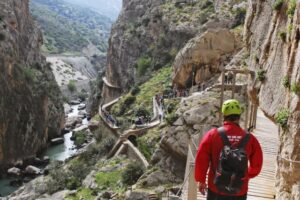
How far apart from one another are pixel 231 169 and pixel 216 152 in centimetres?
34

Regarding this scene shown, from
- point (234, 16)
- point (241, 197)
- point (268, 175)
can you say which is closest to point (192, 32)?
point (234, 16)

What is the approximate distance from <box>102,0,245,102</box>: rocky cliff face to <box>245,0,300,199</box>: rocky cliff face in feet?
106

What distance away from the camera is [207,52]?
39.7 metres

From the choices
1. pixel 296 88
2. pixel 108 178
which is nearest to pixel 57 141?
pixel 108 178

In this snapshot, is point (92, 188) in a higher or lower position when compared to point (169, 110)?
lower

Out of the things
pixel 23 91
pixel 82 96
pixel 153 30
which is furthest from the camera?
pixel 82 96

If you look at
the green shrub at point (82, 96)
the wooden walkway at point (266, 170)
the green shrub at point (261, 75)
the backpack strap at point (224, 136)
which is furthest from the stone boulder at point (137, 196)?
the green shrub at point (82, 96)

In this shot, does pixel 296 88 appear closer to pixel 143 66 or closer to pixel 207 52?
pixel 207 52

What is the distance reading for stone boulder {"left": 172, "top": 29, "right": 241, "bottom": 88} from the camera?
1559 inches

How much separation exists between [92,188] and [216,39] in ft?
56.8

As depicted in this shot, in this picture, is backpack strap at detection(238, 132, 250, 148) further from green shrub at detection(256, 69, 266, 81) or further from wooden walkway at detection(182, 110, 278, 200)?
green shrub at detection(256, 69, 266, 81)

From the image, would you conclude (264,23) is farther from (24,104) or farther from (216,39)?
(24,104)

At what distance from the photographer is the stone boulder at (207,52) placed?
39.6 meters

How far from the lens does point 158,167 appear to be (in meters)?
25.5
